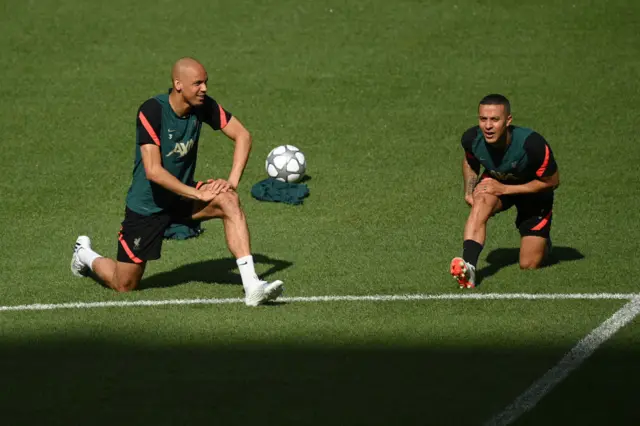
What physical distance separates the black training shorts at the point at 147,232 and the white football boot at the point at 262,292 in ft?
3.72

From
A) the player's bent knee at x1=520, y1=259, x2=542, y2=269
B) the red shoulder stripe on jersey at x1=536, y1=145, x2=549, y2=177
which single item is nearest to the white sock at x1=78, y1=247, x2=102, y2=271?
the player's bent knee at x1=520, y1=259, x2=542, y2=269

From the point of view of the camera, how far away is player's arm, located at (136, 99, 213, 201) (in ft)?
33.4

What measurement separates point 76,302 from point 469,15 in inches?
508

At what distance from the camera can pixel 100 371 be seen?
26.9ft

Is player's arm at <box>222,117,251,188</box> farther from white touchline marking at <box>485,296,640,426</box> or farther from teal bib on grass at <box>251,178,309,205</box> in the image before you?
teal bib on grass at <box>251,178,309,205</box>

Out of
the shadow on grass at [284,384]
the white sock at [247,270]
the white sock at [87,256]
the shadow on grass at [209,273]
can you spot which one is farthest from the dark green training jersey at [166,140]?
the shadow on grass at [284,384]

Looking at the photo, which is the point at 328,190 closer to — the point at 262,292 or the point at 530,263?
the point at 530,263

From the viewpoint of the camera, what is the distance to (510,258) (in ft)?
39.4

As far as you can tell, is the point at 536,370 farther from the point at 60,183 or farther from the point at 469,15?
the point at 469,15

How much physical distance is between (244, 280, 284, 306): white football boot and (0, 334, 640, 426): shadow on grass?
1.03 metres

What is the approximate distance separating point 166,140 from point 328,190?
16.8 ft

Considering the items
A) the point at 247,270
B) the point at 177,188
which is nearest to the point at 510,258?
the point at 247,270

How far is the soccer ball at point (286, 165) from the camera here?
1503cm

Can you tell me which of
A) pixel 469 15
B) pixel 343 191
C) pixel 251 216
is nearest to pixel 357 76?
pixel 469 15
